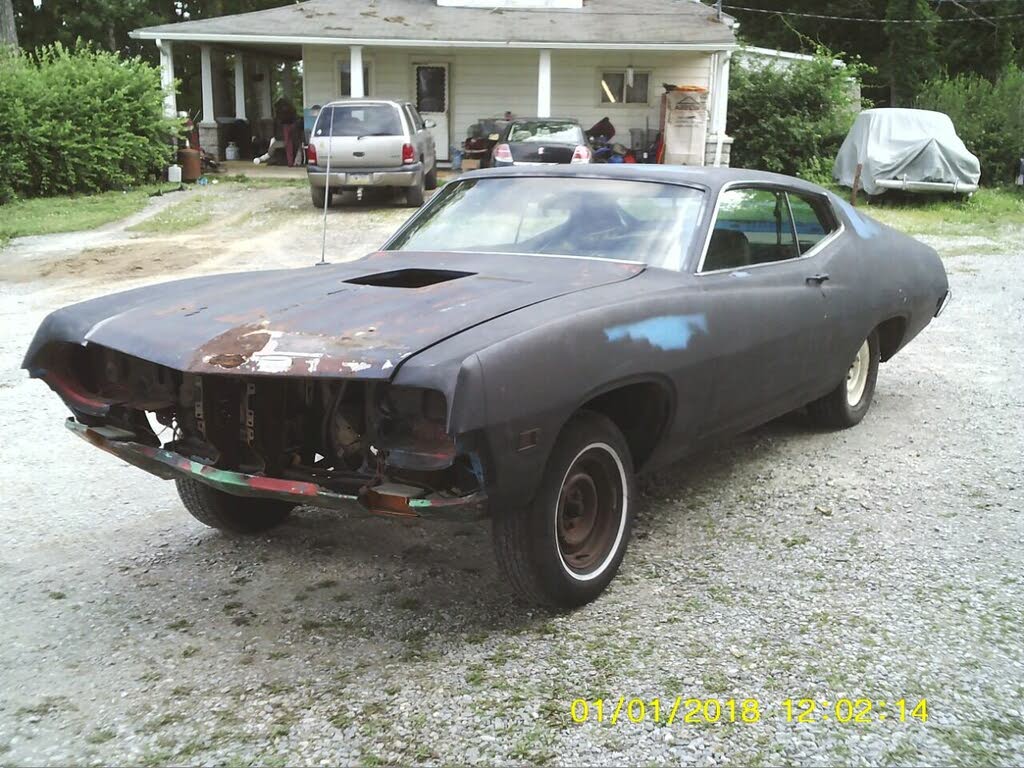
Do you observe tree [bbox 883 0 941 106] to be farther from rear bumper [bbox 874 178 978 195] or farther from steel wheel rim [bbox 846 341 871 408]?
steel wheel rim [bbox 846 341 871 408]

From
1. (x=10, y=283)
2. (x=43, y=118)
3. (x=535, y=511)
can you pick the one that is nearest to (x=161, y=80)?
(x=43, y=118)

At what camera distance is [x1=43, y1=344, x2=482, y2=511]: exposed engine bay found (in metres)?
3.04

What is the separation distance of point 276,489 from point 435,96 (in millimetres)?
21706

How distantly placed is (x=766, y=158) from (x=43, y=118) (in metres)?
15.3

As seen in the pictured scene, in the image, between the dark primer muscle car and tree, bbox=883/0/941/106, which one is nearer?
the dark primer muscle car

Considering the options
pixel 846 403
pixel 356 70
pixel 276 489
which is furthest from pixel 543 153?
pixel 276 489

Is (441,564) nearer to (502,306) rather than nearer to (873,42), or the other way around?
(502,306)

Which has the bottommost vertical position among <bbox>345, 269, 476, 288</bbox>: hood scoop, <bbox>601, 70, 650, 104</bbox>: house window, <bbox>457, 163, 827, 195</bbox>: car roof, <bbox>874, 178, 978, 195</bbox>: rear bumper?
<bbox>874, 178, 978, 195</bbox>: rear bumper

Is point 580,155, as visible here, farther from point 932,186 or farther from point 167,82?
point 167,82

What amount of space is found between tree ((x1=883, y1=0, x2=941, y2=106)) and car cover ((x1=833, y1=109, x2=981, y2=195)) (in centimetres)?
1628

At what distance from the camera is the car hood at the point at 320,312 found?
9.86 ft

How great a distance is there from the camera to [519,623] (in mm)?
3385

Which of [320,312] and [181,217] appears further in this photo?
[181,217]

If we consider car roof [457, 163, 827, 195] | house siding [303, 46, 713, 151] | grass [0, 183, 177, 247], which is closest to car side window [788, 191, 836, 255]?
car roof [457, 163, 827, 195]
